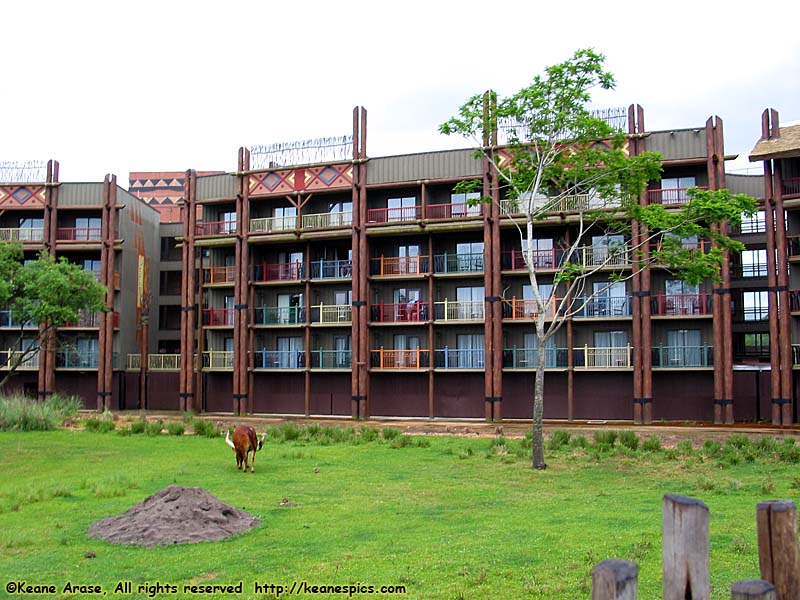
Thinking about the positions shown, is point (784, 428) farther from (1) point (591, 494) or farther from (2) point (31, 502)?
(2) point (31, 502)

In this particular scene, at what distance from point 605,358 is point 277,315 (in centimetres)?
1947

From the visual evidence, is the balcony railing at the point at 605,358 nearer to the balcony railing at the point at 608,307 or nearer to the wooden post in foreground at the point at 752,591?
the balcony railing at the point at 608,307

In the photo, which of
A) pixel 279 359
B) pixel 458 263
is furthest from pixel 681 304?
pixel 279 359

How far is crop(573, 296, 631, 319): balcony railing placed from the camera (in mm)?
40062

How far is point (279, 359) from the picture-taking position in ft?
153

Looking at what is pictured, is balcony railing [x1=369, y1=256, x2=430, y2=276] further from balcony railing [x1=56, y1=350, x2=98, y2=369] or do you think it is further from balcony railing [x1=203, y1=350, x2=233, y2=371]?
balcony railing [x1=56, y1=350, x2=98, y2=369]

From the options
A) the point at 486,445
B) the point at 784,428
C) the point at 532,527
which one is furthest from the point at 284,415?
the point at 532,527

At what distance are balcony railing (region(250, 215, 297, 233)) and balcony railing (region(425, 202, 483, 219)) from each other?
8.37 meters

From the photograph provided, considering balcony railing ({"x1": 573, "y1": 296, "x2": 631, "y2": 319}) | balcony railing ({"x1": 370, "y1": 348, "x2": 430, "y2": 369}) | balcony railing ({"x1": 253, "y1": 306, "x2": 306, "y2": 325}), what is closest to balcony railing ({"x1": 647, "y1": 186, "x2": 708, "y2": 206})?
balcony railing ({"x1": 573, "y1": 296, "x2": 631, "y2": 319})

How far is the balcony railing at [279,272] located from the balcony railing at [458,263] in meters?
8.37

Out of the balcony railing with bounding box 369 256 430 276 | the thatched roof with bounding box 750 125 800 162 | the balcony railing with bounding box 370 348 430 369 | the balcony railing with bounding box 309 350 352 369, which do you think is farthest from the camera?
the balcony railing with bounding box 309 350 352 369

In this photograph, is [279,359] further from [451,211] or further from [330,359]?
[451,211]

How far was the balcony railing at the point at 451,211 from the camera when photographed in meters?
42.5

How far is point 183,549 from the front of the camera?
10219 mm
